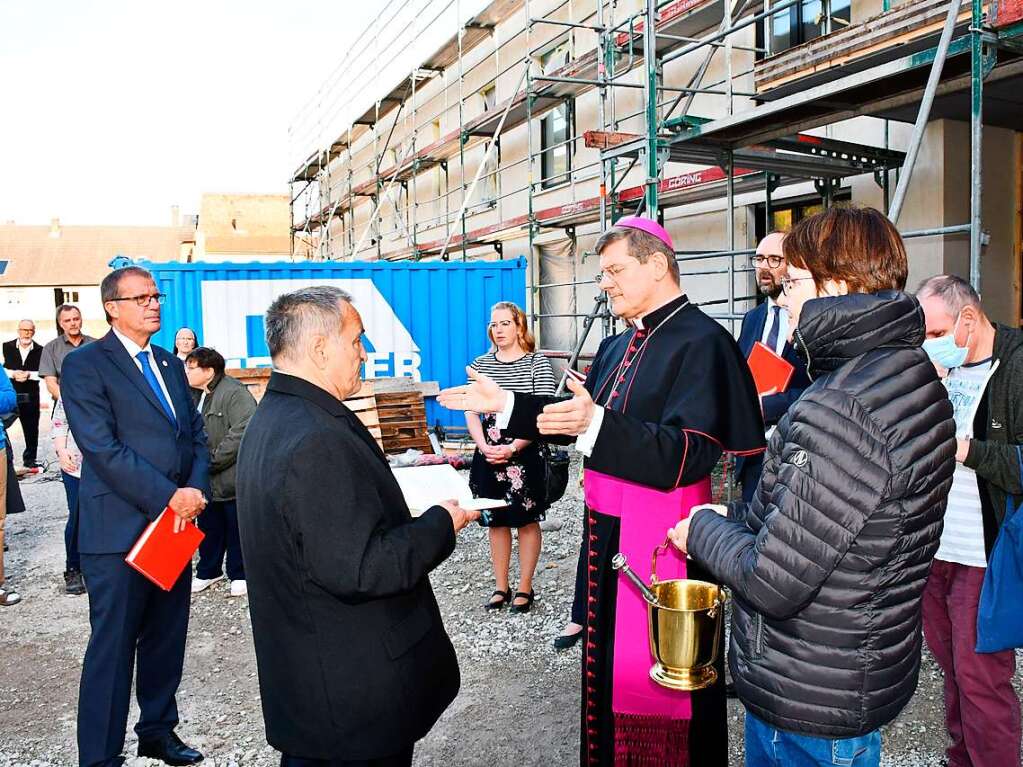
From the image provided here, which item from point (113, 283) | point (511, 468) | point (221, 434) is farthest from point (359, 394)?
point (113, 283)

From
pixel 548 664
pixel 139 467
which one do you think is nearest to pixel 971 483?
pixel 548 664

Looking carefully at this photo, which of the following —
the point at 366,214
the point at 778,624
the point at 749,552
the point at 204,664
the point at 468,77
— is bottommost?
the point at 204,664

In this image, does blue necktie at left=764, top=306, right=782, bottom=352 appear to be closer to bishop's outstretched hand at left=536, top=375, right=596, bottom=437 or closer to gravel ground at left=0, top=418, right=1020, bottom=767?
gravel ground at left=0, top=418, right=1020, bottom=767

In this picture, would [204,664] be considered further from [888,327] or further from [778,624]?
[888,327]

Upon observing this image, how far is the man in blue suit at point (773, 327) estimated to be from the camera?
→ 373 cm

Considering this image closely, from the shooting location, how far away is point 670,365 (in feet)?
8.68

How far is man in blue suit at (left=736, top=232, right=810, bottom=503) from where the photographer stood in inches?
147

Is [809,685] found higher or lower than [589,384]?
lower

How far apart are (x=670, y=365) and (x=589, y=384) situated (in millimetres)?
508

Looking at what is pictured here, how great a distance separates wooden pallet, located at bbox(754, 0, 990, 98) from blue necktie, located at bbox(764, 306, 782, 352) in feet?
7.09

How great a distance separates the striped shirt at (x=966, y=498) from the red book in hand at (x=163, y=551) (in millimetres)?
2843

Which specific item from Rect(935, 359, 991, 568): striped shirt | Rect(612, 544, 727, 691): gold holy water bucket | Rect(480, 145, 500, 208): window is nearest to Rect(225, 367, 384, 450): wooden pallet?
Rect(480, 145, 500, 208): window

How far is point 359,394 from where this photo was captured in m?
10.0

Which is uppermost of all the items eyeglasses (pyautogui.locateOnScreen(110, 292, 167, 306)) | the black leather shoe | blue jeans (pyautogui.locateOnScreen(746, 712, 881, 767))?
eyeglasses (pyautogui.locateOnScreen(110, 292, 167, 306))
